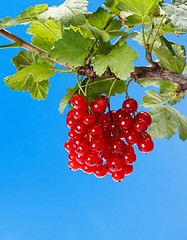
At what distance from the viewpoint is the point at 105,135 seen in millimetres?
828

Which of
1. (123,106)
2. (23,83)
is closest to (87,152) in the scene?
(123,106)

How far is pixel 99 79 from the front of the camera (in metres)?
0.87

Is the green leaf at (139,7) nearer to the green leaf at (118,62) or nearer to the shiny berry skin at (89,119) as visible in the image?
the green leaf at (118,62)

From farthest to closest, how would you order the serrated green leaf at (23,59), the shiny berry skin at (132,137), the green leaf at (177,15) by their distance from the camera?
the serrated green leaf at (23,59), the shiny berry skin at (132,137), the green leaf at (177,15)

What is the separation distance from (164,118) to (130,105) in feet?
0.58

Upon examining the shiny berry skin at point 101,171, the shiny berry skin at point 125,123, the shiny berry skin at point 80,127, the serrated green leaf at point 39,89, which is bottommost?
the shiny berry skin at point 101,171

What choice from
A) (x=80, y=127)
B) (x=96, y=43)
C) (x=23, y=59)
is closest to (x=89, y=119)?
(x=80, y=127)

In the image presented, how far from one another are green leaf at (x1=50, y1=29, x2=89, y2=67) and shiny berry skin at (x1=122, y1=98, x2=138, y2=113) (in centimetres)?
12

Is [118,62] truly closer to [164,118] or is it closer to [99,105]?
[99,105]

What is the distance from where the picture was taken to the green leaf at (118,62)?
0.75 metres

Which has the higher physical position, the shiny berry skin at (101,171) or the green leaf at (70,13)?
the green leaf at (70,13)

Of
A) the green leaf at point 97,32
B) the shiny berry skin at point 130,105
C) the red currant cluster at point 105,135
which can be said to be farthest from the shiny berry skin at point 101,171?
the green leaf at point 97,32

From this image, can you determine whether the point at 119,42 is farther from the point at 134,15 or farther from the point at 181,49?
the point at 181,49

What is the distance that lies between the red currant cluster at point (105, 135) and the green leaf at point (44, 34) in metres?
0.14
